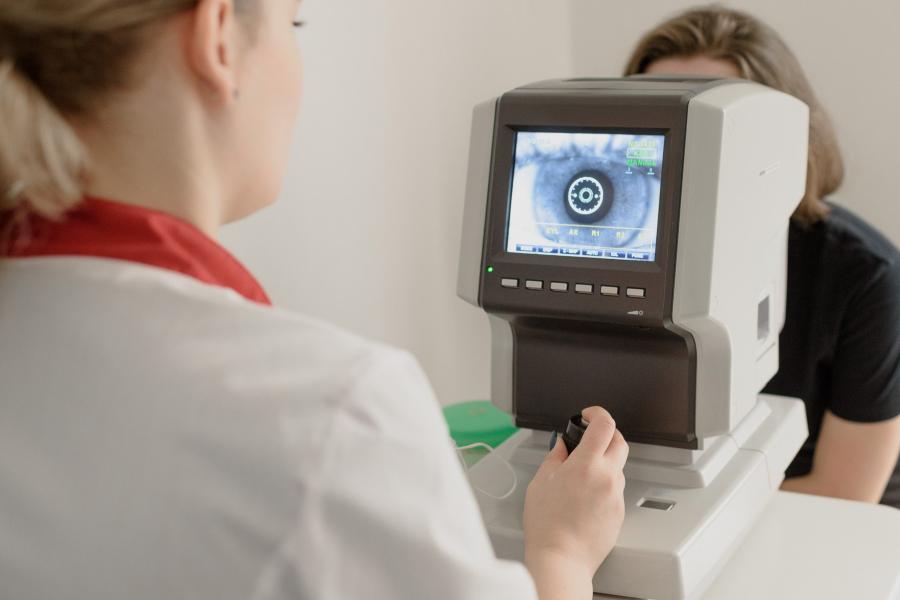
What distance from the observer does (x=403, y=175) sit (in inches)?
70.1

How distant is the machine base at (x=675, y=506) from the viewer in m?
0.87

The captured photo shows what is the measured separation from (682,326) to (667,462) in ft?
0.55

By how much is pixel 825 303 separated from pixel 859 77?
0.70 metres

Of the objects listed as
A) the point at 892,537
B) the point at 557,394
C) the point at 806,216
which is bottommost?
the point at 892,537

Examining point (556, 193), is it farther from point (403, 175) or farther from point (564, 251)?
point (403, 175)

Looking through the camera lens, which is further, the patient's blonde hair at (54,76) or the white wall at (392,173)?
the white wall at (392,173)

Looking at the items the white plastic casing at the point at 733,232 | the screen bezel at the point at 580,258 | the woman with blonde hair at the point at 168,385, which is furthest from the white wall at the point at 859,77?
the woman with blonde hair at the point at 168,385

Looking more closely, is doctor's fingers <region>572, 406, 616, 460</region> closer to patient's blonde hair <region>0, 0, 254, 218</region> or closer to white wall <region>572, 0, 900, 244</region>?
patient's blonde hair <region>0, 0, 254, 218</region>

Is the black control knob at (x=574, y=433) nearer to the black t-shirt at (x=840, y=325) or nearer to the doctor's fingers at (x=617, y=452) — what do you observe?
the doctor's fingers at (x=617, y=452)

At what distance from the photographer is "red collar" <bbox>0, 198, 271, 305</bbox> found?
22.7 inches

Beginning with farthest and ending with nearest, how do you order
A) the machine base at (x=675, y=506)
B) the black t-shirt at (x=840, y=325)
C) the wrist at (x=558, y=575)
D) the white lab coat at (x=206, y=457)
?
the black t-shirt at (x=840, y=325), the machine base at (x=675, y=506), the wrist at (x=558, y=575), the white lab coat at (x=206, y=457)

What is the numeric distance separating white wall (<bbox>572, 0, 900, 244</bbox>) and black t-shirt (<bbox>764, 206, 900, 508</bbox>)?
1.70ft

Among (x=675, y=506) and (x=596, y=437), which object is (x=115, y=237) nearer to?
(x=596, y=437)

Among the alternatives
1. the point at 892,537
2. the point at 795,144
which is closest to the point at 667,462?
the point at 892,537
